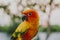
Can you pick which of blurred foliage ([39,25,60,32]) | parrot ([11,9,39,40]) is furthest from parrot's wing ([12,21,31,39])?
blurred foliage ([39,25,60,32])

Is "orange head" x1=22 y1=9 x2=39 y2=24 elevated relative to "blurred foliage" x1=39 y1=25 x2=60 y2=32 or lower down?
elevated

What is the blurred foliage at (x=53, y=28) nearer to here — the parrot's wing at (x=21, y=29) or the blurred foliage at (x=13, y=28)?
the blurred foliage at (x=13, y=28)

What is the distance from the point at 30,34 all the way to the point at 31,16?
0.17 meters

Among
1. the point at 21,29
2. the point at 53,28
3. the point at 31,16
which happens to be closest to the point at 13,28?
the point at 21,29

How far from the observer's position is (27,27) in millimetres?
1628

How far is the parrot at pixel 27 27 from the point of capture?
5.32ft

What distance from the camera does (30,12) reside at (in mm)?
1634

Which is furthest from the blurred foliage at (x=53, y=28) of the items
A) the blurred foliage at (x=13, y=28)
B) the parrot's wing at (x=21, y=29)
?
the parrot's wing at (x=21, y=29)

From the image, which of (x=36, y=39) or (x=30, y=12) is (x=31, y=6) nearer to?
(x=30, y=12)

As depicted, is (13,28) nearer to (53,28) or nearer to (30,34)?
(30,34)

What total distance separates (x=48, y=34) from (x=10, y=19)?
0.38 metres

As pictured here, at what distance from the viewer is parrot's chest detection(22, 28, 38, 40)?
5.33ft

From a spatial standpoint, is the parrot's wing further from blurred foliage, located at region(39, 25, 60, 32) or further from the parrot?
blurred foliage, located at region(39, 25, 60, 32)

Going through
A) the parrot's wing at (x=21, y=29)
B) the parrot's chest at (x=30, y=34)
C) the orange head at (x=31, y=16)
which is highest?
the orange head at (x=31, y=16)
